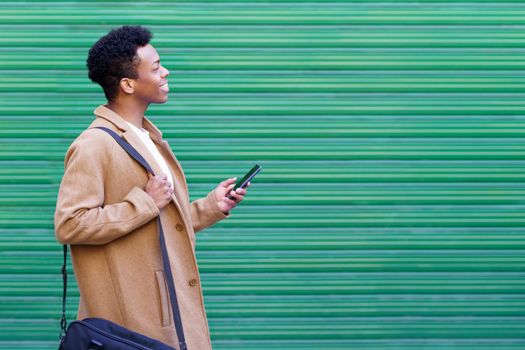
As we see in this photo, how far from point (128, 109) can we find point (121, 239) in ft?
1.66

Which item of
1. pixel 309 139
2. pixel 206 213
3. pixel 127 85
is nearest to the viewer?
pixel 127 85

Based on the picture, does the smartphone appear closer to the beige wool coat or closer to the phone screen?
the phone screen

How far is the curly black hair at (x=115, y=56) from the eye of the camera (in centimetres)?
338

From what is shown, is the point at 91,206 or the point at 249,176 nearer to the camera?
the point at 91,206

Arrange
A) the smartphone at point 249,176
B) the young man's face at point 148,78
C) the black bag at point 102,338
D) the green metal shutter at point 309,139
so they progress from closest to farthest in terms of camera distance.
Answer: the black bag at point 102,338, the young man's face at point 148,78, the smartphone at point 249,176, the green metal shutter at point 309,139

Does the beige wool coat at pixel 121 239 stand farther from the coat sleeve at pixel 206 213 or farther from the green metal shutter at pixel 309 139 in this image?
the green metal shutter at pixel 309 139

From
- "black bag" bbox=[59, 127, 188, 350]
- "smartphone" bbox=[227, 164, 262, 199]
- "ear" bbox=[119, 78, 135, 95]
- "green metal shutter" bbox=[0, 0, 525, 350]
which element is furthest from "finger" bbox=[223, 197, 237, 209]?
"green metal shutter" bbox=[0, 0, 525, 350]

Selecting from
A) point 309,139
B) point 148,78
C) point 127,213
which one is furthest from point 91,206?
point 309,139

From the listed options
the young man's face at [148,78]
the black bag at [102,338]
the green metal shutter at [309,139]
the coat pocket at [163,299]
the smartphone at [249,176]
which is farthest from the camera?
the green metal shutter at [309,139]

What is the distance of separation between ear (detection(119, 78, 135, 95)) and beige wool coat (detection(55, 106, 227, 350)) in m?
0.11

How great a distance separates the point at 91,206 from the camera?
3.18 metres

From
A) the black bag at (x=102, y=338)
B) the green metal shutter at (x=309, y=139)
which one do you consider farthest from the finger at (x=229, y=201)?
the green metal shutter at (x=309, y=139)

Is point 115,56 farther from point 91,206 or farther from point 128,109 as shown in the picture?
point 91,206

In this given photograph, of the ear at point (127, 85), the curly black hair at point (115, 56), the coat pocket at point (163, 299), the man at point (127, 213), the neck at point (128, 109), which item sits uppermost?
the curly black hair at point (115, 56)
